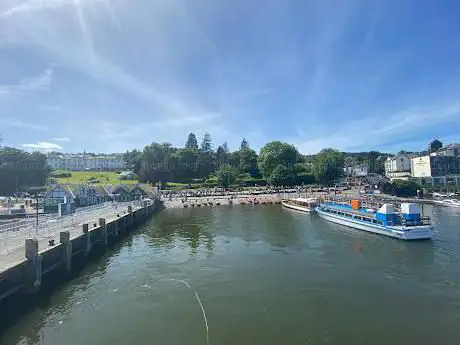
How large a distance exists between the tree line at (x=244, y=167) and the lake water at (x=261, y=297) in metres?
93.5

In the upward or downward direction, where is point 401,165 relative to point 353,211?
upward

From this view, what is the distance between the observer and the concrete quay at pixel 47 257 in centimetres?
2162

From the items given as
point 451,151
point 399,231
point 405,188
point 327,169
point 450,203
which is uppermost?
point 451,151

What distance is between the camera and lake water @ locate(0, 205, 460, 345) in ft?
59.0

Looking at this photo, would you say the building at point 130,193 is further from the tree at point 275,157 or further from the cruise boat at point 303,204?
the tree at point 275,157

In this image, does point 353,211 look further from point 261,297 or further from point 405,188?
point 405,188

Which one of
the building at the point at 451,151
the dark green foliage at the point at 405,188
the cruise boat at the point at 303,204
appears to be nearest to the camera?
the cruise boat at the point at 303,204

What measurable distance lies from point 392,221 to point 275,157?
334ft

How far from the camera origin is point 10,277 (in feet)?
70.1

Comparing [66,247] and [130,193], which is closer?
[66,247]

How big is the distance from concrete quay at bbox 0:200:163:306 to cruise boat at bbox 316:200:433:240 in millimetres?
34386

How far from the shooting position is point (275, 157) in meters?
145

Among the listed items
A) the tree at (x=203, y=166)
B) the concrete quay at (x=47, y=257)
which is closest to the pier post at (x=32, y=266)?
the concrete quay at (x=47, y=257)

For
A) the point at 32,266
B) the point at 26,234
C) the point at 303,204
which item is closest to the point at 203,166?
the point at 303,204
